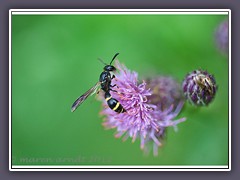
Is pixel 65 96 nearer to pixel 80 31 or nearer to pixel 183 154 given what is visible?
pixel 80 31

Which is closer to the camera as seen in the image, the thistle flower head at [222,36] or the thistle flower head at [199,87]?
the thistle flower head at [199,87]

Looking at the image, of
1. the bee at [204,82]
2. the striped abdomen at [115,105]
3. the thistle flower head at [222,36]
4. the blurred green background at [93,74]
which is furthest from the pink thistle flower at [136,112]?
the thistle flower head at [222,36]

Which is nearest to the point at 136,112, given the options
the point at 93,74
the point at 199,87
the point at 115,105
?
the point at 115,105

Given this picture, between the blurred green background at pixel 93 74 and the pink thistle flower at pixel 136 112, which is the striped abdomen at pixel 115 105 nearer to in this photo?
the pink thistle flower at pixel 136 112

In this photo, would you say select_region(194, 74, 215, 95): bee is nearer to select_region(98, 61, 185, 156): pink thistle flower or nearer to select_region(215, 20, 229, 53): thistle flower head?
select_region(98, 61, 185, 156): pink thistle flower

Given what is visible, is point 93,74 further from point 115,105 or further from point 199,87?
point 199,87
